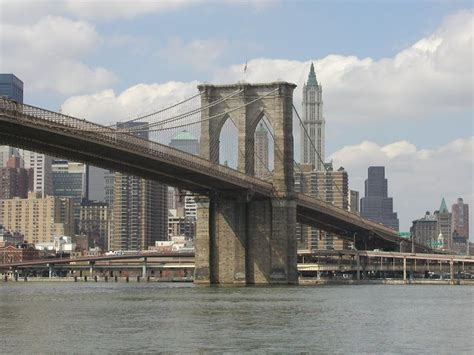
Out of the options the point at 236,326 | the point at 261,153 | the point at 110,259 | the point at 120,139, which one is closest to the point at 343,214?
the point at 261,153

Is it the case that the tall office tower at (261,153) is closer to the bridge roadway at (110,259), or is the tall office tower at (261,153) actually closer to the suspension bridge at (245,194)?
the suspension bridge at (245,194)

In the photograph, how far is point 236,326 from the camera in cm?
4822

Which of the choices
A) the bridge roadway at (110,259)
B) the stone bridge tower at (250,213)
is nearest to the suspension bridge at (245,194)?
the stone bridge tower at (250,213)

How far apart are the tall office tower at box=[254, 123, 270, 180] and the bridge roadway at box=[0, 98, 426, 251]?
3.66 meters

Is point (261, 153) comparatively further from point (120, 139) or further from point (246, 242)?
point (120, 139)

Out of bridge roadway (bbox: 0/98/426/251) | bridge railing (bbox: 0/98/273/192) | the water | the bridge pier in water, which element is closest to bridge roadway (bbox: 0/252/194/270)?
bridge roadway (bbox: 0/98/426/251)

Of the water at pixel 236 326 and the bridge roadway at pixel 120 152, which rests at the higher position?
the bridge roadway at pixel 120 152

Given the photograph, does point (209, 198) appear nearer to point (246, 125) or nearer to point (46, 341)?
point (246, 125)

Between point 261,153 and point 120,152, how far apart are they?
28.1 meters

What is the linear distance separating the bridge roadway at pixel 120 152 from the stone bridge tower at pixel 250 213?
153cm

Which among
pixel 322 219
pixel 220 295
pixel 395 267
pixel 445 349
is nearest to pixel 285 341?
pixel 445 349

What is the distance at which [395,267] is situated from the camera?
434ft

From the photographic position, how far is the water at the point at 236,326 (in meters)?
40.0

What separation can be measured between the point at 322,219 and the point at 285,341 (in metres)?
79.1
